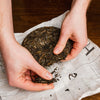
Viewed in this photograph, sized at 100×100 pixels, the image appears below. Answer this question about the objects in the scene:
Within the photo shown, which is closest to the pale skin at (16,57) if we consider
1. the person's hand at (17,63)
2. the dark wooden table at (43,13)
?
the person's hand at (17,63)

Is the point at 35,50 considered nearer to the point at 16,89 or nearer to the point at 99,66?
the point at 16,89

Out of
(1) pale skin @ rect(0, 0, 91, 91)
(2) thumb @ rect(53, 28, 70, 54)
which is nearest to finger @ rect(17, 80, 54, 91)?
(1) pale skin @ rect(0, 0, 91, 91)

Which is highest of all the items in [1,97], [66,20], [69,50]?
[66,20]

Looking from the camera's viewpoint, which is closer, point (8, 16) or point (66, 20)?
point (8, 16)

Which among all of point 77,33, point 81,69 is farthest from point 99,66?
point 77,33

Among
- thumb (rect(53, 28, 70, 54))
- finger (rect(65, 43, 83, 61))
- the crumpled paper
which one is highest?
thumb (rect(53, 28, 70, 54))

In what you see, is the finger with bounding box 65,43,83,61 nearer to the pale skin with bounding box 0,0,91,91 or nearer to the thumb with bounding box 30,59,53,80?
the pale skin with bounding box 0,0,91,91
